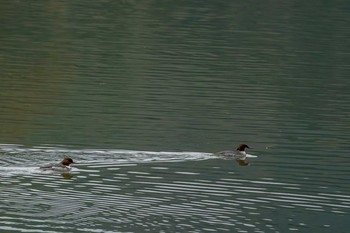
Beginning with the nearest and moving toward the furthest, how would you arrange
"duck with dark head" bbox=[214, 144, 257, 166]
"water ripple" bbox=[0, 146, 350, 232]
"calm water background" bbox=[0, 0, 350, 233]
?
1. "water ripple" bbox=[0, 146, 350, 232]
2. "calm water background" bbox=[0, 0, 350, 233]
3. "duck with dark head" bbox=[214, 144, 257, 166]

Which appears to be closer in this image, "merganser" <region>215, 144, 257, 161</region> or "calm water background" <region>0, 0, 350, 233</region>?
"calm water background" <region>0, 0, 350, 233</region>

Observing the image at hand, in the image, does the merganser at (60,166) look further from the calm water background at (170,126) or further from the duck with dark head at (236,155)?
the duck with dark head at (236,155)

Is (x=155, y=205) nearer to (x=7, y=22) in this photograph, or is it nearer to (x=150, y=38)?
(x=150, y=38)

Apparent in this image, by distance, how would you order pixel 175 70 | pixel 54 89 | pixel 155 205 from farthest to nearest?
pixel 175 70, pixel 54 89, pixel 155 205

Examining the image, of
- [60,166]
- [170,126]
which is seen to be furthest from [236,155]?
[60,166]

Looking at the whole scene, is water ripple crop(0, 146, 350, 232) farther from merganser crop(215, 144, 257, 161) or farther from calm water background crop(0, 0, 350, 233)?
merganser crop(215, 144, 257, 161)

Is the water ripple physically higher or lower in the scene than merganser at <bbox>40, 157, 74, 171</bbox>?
lower

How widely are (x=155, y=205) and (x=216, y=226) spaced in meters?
1.87

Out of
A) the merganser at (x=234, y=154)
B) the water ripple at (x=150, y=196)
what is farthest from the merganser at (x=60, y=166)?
the merganser at (x=234, y=154)

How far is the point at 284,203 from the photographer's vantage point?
79.4 feet

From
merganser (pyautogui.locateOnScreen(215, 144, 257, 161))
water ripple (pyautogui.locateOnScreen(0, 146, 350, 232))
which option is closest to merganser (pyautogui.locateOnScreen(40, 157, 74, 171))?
water ripple (pyautogui.locateOnScreen(0, 146, 350, 232))

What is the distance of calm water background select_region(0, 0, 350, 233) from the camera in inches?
900

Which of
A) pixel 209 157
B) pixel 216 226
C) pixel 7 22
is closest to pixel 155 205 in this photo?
pixel 216 226

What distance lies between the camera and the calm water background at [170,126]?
900 inches
